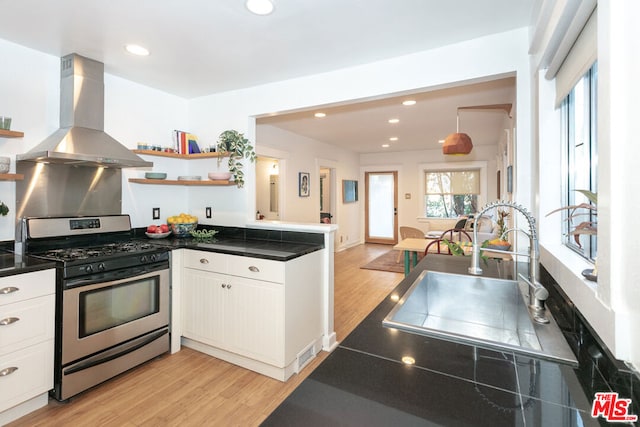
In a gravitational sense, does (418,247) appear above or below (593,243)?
below

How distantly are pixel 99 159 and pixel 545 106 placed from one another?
9.32ft

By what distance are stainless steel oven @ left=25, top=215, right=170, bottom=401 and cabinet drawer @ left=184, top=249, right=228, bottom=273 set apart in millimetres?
166

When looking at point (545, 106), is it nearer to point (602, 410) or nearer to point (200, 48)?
point (602, 410)

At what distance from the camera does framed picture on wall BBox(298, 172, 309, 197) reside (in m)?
5.66

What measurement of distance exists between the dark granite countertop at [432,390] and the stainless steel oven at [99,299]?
1.94m

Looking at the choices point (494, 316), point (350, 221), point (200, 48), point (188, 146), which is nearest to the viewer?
point (494, 316)

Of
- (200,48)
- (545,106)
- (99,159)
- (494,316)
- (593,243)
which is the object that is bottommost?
(494,316)

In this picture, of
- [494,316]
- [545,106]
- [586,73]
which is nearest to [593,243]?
[494,316]

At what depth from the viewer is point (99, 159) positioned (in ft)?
7.50

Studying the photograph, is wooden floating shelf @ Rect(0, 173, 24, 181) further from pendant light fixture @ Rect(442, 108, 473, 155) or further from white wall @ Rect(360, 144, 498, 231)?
white wall @ Rect(360, 144, 498, 231)

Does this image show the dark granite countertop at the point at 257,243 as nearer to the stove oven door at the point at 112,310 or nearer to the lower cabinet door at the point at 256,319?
the lower cabinet door at the point at 256,319

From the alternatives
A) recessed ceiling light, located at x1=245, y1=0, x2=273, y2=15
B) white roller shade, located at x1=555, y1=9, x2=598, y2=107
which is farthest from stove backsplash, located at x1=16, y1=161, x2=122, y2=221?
white roller shade, located at x1=555, y1=9, x2=598, y2=107

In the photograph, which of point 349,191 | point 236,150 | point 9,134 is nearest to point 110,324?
point 9,134

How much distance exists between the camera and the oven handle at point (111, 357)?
6.54 ft
